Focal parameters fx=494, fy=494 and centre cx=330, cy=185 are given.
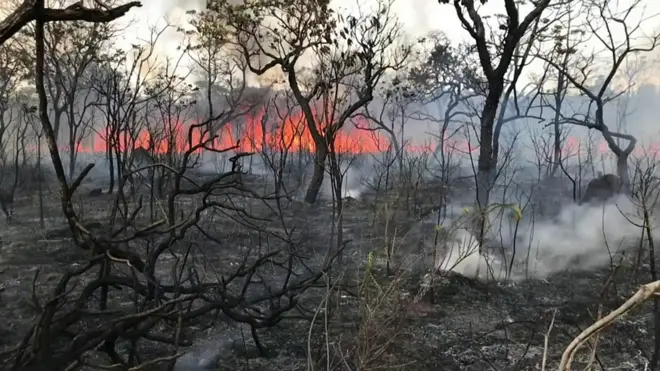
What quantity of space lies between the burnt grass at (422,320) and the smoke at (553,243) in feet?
1.43

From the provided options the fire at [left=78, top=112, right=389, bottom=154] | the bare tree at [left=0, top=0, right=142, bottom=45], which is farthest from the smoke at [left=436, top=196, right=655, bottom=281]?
the bare tree at [left=0, top=0, right=142, bottom=45]

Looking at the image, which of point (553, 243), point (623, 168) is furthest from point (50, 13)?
point (623, 168)

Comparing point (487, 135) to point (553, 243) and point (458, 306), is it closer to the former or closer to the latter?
point (553, 243)

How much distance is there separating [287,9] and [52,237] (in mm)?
6854

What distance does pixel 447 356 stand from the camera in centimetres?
460

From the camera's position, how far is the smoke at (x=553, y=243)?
7.34 meters

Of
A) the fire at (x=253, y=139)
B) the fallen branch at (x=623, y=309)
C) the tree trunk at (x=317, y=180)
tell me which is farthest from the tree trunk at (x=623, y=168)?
the fallen branch at (x=623, y=309)

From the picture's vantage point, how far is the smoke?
734 centimetres

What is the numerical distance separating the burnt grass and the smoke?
1.43 ft

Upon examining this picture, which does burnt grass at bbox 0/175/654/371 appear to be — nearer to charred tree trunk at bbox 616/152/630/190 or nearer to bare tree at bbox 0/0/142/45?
bare tree at bbox 0/0/142/45

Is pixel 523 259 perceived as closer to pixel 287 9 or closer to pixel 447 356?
pixel 447 356

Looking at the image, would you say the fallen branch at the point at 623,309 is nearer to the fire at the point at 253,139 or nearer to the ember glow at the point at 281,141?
the fire at the point at 253,139

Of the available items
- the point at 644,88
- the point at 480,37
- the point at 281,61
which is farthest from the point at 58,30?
the point at 644,88

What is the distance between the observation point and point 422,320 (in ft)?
18.2
